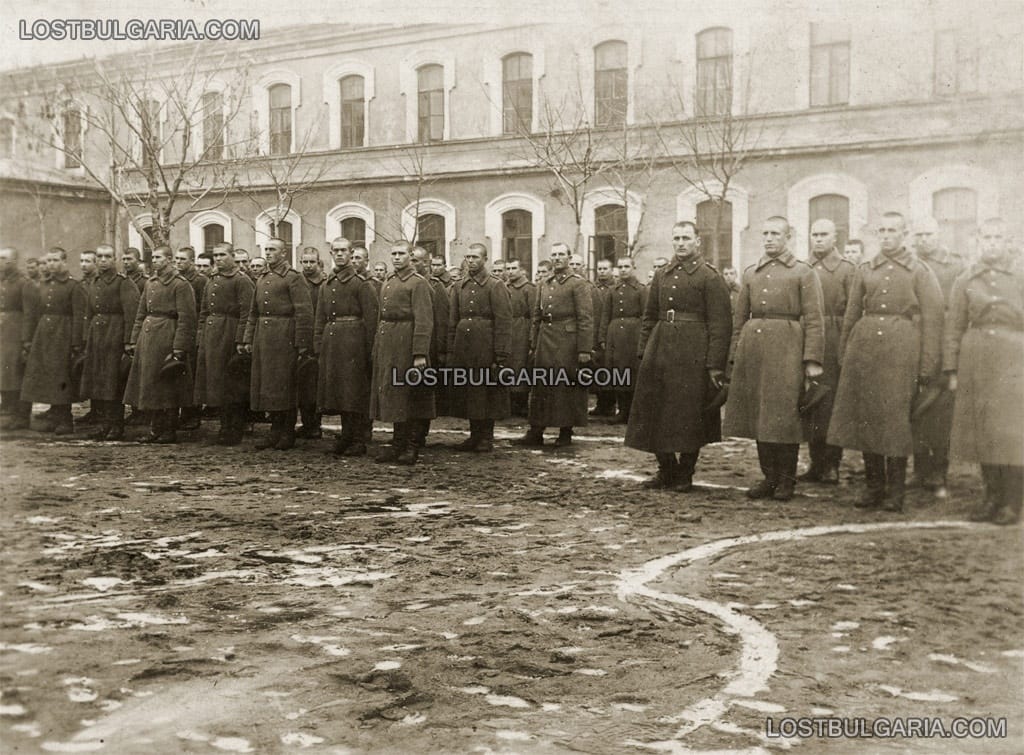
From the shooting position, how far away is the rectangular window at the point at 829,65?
18.0 metres

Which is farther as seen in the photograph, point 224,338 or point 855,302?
point 224,338

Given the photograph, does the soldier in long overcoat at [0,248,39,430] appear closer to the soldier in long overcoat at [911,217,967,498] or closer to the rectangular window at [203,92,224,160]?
the rectangular window at [203,92,224,160]

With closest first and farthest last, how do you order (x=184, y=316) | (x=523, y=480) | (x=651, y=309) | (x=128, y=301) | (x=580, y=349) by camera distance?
(x=651, y=309) < (x=523, y=480) < (x=184, y=316) < (x=580, y=349) < (x=128, y=301)

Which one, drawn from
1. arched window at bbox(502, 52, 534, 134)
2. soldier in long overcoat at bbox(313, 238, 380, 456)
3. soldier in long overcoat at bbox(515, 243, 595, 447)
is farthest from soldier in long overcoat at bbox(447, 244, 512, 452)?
arched window at bbox(502, 52, 534, 134)

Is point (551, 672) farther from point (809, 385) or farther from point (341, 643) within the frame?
point (809, 385)

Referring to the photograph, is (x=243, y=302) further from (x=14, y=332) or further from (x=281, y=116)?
(x=281, y=116)

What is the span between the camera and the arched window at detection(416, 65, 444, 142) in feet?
77.1

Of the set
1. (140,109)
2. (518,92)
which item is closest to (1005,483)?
(140,109)

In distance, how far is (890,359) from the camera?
6984 mm

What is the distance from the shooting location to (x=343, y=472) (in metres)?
8.62

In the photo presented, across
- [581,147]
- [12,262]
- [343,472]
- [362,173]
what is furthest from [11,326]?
[362,173]

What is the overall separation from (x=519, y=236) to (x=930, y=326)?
16.7 metres

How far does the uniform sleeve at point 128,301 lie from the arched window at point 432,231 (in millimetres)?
13394

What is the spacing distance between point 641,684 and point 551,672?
13.4 inches
